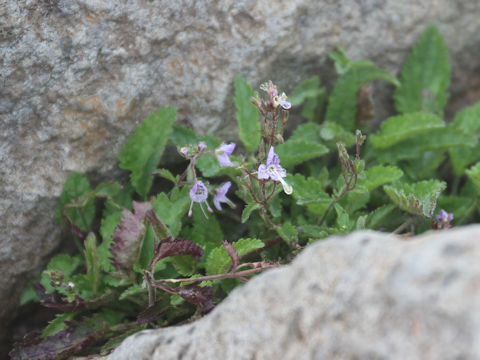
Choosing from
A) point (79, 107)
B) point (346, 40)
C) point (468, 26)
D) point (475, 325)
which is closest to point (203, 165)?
point (79, 107)

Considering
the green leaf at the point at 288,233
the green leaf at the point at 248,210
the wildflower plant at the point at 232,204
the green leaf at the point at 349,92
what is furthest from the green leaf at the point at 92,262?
the green leaf at the point at 349,92

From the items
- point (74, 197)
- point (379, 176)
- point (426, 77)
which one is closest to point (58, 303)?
point (74, 197)

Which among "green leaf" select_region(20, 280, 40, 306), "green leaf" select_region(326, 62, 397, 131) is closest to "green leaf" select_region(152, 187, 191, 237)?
"green leaf" select_region(20, 280, 40, 306)

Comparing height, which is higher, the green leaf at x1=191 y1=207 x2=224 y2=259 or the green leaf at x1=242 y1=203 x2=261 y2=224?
the green leaf at x1=242 y1=203 x2=261 y2=224

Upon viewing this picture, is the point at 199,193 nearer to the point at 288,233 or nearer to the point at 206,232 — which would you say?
the point at 206,232

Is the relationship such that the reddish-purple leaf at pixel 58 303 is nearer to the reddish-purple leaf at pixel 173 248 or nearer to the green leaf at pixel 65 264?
the green leaf at pixel 65 264

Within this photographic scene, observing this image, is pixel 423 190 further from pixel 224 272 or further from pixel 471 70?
pixel 471 70

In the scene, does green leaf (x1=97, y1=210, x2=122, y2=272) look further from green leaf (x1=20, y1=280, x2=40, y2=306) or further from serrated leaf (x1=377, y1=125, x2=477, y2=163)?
serrated leaf (x1=377, y1=125, x2=477, y2=163)
